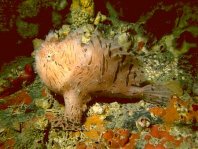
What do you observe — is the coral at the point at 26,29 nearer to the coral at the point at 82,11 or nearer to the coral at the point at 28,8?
the coral at the point at 28,8

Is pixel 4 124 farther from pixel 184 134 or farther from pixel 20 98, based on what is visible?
pixel 184 134

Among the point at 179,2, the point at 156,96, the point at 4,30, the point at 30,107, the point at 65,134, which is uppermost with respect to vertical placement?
the point at 179,2

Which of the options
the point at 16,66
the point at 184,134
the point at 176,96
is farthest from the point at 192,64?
the point at 16,66

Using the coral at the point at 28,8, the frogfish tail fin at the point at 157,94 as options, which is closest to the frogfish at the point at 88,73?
the frogfish tail fin at the point at 157,94

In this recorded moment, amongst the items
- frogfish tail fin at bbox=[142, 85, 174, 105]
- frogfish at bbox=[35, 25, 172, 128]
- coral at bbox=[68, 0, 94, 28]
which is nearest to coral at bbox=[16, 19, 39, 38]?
coral at bbox=[68, 0, 94, 28]

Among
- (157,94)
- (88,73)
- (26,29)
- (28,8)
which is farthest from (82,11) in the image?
(157,94)

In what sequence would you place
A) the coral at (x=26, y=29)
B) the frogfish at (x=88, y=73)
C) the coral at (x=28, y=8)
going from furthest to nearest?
1. the coral at (x=26, y=29)
2. the coral at (x=28, y=8)
3. the frogfish at (x=88, y=73)

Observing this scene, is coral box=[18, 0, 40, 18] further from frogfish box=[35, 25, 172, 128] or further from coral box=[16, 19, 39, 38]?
frogfish box=[35, 25, 172, 128]

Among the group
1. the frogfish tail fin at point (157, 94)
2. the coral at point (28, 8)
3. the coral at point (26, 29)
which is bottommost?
the frogfish tail fin at point (157, 94)

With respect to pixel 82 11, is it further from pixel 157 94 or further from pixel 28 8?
pixel 157 94
